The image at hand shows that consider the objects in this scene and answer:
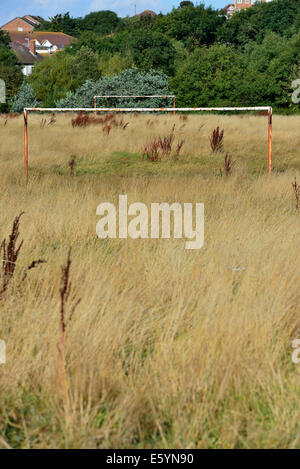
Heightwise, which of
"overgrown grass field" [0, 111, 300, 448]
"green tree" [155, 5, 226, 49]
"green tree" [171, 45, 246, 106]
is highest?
"green tree" [155, 5, 226, 49]

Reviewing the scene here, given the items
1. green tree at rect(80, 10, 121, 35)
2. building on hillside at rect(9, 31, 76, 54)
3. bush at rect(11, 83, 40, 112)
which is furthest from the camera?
green tree at rect(80, 10, 121, 35)

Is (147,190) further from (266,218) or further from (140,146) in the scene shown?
(140,146)

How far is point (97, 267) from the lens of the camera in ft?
13.8

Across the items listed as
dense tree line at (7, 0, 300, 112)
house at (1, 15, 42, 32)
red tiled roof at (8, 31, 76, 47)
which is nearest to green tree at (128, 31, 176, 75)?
dense tree line at (7, 0, 300, 112)

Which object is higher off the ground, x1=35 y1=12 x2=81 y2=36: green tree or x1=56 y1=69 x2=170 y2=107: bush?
x1=35 y1=12 x2=81 y2=36: green tree

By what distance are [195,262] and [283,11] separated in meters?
62.8

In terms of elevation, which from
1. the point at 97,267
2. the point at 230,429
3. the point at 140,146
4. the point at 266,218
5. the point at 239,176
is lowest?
the point at 230,429

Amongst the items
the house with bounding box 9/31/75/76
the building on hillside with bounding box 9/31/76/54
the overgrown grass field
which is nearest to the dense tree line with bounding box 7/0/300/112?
the overgrown grass field

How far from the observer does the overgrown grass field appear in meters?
2.52

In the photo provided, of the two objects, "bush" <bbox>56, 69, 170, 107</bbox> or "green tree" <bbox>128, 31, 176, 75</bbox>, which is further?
"green tree" <bbox>128, 31, 176, 75</bbox>

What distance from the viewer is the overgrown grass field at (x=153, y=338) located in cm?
252

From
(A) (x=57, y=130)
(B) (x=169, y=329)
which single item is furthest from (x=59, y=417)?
(A) (x=57, y=130)

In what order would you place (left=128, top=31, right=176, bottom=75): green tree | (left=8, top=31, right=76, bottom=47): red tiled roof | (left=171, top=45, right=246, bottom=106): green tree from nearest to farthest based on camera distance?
(left=171, top=45, right=246, bottom=106): green tree
(left=128, top=31, right=176, bottom=75): green tree
(left=8, top=31, right=76, bottom=47): red tiled roof

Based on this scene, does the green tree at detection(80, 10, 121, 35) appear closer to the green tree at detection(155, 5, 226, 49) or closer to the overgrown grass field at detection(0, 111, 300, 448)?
the green tree at detection(155, 5, 226, 49)
